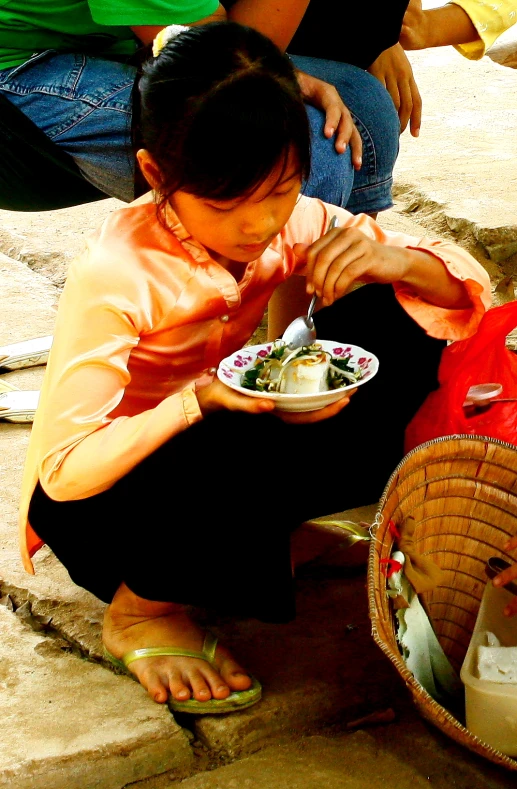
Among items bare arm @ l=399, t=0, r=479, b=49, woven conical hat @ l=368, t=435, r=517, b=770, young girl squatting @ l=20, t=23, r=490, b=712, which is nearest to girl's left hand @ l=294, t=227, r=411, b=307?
young girl squatting @ l=20, t=23, r=490, b=712

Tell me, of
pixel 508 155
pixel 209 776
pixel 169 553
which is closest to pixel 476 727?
pixel 209 776

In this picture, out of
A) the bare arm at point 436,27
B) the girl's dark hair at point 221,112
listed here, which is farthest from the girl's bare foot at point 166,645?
the bare arm at point 436,27

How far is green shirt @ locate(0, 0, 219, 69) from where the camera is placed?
6.30 feet

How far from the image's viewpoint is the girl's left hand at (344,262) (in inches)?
65.1

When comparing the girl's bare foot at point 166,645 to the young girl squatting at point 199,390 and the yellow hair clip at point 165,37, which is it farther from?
the yellow hair clip at point 165,37

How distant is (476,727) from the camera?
156 centimetres

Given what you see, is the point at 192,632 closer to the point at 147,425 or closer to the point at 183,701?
the point at 183,701

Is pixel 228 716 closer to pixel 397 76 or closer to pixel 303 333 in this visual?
pixel 303 333

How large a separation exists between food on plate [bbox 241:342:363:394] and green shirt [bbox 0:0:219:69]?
2.60ft

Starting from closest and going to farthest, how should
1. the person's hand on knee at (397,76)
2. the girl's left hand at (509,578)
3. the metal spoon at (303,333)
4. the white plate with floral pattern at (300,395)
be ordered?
the white plate with floral pattern at (300,395) → the girl's left hand at (509,578) → the metal spoon at (303,333) → the person's hand on knee at (397,76)

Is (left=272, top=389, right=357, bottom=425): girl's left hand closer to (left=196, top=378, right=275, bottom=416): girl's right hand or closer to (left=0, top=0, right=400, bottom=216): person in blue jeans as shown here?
(left=196, top=378, right=275, bottom=416): girl's right hand

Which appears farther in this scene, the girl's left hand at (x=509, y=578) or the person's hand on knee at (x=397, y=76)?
the person's hand on knee at (x=397, y=76)

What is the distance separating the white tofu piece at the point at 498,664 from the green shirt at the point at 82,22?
1.35m

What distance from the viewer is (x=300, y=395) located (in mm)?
1427
